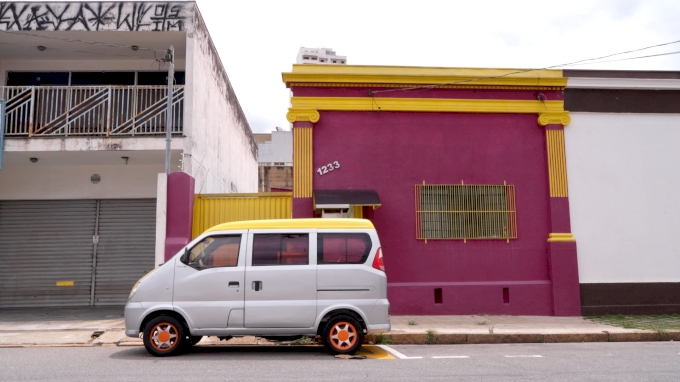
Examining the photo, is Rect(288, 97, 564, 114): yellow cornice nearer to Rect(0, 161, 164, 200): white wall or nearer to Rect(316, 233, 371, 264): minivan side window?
Rect(316, 233, 371, 264): minivan side window

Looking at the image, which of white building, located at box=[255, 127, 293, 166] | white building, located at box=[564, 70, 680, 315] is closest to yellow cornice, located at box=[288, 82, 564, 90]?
white building, located at box=[564, 70, 680, 315]

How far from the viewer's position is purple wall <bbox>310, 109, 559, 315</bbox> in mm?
12312

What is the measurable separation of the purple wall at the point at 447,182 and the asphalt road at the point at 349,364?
9.31ft

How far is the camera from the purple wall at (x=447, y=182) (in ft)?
40.4

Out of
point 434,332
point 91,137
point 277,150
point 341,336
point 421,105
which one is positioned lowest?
point 434,332

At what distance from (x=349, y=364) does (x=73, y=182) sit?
1036 cm

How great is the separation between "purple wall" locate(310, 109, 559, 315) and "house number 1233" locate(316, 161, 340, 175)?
94mm

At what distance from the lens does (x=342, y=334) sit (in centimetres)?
829

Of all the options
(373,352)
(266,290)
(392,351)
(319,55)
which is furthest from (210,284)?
(319,55)

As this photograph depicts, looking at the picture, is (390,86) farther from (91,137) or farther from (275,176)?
(275,176)

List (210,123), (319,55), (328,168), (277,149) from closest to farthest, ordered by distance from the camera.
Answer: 1. (328,168)
2. (210,123)
3. (277,149)
4. (319,55)

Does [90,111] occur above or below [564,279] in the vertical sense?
above

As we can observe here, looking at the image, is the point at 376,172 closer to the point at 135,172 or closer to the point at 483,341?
the point at 483,341

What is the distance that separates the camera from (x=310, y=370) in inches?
284
